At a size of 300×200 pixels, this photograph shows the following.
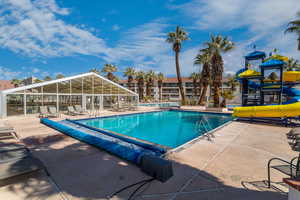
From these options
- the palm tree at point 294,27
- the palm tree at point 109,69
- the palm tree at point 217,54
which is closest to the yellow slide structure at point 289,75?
the palm tree at point 294,27

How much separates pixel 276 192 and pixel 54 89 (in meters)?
18.0

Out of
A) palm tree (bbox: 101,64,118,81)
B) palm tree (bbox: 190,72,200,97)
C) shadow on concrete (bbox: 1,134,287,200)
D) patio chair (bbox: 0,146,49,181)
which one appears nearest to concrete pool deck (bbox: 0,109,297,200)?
shadow on concrete (bbox: 1,134,287,200)

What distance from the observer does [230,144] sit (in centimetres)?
575

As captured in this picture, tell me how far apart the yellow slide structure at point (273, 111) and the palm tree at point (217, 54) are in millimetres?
7722

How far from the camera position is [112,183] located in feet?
10.2

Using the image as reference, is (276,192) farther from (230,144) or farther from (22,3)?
(22,3)

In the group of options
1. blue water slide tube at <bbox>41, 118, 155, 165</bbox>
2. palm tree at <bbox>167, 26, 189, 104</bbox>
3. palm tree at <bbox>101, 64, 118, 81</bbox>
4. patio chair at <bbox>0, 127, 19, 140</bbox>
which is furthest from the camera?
palm tree at <bbox>101, 64, 118, 81</bbox>

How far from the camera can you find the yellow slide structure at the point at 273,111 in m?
9.22

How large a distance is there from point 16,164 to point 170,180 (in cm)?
356

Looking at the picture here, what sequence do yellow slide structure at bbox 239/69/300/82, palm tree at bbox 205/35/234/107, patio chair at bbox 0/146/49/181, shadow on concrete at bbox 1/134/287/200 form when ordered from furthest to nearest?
palm tree at bbox 205/35/234/107 < yellow slide structure at bbox 239/69/300/82 < patio chair at bbox 0/146/49/181 < shadow on concrete at bbox 1/134/287/200

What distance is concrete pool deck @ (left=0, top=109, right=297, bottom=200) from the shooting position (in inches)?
108

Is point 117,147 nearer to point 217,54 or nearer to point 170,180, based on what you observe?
point 170,180

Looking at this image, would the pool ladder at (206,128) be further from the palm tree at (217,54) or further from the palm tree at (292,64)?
the palm tree at (292,64)

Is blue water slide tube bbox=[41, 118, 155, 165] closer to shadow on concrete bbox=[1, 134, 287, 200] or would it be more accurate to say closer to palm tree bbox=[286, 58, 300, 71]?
shadow on concrete bbox=[1, 134, 287, 200]
